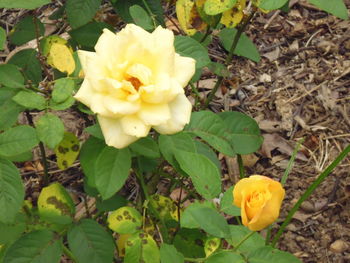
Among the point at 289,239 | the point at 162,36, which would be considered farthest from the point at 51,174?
the point at 162,36

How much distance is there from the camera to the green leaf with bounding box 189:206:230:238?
109 cm

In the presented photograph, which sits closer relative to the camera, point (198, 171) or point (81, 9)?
point (198, 171)

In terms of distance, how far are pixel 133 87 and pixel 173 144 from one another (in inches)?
10.7

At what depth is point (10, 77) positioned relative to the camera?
1197 millimetres

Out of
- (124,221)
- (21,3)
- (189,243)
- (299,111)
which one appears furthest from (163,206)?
(299,111)

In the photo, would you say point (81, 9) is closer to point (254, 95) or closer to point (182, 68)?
point (182, 68)

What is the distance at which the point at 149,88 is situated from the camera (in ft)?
3.15

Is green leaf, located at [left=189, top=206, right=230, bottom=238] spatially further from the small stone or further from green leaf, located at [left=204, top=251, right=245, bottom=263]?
the small stone

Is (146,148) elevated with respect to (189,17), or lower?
lower

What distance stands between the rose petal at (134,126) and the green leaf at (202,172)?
0.20 m

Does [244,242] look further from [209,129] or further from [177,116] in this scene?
[177,116]

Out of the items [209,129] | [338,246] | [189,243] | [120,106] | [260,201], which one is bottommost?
[338,246]

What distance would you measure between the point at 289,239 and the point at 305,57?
2.84 feet

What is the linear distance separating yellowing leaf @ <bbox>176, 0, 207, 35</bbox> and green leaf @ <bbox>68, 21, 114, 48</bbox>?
0.82 feet
